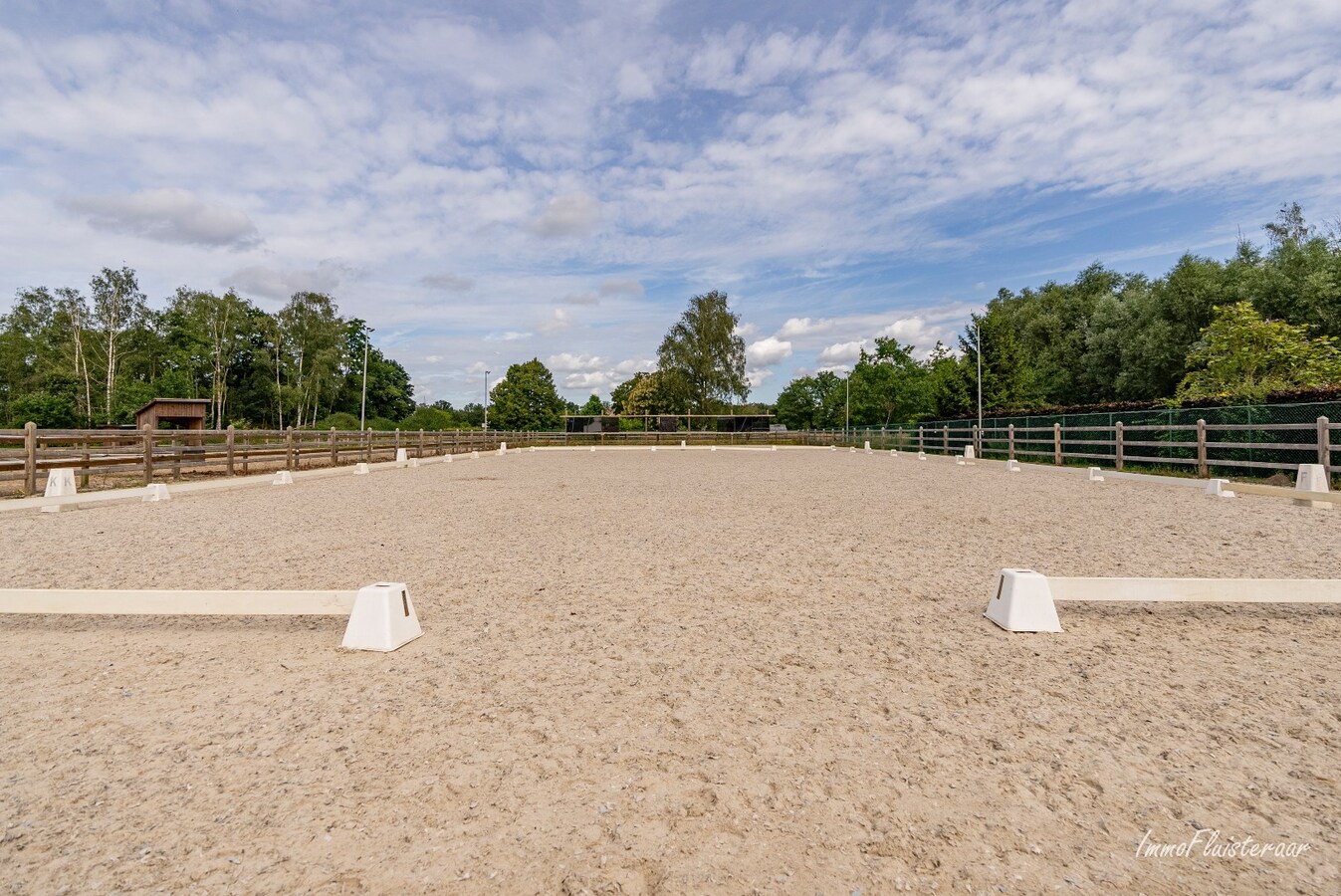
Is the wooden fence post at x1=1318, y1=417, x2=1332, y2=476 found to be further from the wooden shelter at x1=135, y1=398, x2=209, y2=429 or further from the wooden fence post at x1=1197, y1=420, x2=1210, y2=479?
the wooden shelter at x1=135, y1=398, x2=209, y2=429

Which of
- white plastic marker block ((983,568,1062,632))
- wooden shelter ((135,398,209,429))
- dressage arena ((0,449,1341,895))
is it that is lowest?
dressage arena ((0,449,1341,895))

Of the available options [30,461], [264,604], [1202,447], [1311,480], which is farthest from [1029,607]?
[30,461]

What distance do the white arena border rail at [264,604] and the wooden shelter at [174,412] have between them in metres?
26.0

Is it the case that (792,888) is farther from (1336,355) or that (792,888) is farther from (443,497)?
(1336,355)

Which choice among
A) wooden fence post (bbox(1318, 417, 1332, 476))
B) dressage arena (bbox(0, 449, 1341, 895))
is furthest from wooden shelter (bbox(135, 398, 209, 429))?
wooden fence post (bbox(1318, 417, 1332, 476))

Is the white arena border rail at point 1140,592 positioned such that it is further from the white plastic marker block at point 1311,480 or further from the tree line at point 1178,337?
the tree line at point 1178,337

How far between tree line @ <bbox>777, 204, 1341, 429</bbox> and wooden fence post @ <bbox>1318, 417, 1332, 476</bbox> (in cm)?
386

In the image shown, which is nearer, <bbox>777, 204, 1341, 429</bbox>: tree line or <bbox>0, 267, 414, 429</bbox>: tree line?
<bbox>777, 204, 1341, 429</bbox>: tree line

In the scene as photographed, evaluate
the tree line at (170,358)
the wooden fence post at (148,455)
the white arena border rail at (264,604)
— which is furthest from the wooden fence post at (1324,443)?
the tree line at (170,358)

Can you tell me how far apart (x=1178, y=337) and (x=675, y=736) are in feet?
111

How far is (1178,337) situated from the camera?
2716 cm

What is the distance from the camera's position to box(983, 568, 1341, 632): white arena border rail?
335 cm

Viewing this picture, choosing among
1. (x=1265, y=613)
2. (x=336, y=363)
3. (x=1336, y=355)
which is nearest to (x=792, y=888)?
(x=1265, y=613)

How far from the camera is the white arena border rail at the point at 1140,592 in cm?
335
